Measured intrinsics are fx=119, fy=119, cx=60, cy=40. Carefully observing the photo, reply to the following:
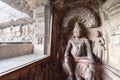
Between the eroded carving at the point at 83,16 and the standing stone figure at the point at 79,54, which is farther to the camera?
the eroded carving at the point at 83,16

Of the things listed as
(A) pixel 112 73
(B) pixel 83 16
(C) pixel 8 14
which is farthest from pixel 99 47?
(C) pixel 8 14

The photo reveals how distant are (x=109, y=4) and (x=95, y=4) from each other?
1.79 ft

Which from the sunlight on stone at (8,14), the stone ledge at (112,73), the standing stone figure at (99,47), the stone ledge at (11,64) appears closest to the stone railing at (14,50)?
the stone ledge at (11,64)

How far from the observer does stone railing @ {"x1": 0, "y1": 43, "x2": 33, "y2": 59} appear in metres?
1.54

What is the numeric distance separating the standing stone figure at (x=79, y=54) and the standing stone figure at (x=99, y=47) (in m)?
0.13

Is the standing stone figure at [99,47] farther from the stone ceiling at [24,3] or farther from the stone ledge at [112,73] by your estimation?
the stone ceiling at [24,3]

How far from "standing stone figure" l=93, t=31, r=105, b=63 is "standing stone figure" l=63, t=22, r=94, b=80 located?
5.2 inches

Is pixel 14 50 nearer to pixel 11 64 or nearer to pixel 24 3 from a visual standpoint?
pixel 11 64

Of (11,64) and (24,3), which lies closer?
(11,64)

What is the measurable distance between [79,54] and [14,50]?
1115 millimetres

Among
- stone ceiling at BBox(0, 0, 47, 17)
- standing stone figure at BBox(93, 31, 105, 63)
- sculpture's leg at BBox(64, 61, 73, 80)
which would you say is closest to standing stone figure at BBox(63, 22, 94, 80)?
sculpture's leg at BBox(64, 61, 73, 80)

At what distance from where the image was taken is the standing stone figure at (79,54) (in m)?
2.06

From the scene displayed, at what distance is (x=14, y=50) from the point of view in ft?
5.90

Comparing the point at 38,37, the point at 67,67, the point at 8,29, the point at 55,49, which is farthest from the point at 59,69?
the point at 8,29
